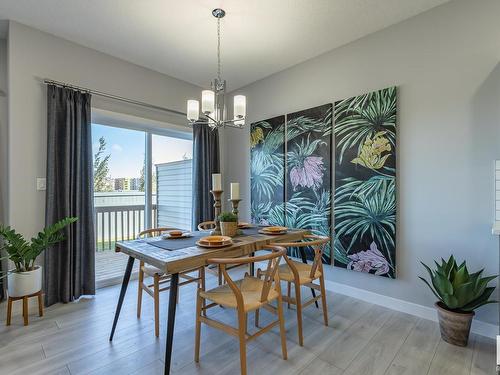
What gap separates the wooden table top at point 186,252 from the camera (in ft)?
5.26

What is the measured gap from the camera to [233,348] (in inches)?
76.1

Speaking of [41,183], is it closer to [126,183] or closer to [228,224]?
[126,183]

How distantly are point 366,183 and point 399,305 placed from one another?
1.21m

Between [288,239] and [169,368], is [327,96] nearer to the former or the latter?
[288,239]

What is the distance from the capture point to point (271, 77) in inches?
143

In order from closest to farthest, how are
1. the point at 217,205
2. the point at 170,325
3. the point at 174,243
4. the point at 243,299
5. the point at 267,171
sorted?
1. the point at 170,325
2. the point at 243,299
3. the point at 174,243
4. the point at 217,205
5. the point at 267,171

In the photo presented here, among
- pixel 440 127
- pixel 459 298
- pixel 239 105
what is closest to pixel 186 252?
pixel 239 105

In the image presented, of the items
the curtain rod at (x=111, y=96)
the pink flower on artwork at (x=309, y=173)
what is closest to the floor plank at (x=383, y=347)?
the pink flower on artwork at (x=309, y=173)

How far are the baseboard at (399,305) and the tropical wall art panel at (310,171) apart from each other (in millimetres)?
324

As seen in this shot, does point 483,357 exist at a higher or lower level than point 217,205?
lower

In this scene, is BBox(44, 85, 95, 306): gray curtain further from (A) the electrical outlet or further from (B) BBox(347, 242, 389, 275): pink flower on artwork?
(B) BBox(347, 242, 389, 275): pink flower on artwork

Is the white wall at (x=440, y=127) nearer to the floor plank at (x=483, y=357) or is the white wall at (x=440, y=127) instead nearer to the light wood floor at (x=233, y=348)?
the floor plank at (x=483, y=357)

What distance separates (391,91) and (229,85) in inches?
91.7

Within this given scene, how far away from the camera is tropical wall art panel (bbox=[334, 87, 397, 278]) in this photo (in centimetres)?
252
